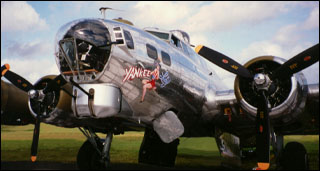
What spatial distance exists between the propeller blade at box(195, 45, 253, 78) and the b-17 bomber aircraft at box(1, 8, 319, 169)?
2cm

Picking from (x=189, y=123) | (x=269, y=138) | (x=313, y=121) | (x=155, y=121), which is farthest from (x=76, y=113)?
(x=313, y=121)

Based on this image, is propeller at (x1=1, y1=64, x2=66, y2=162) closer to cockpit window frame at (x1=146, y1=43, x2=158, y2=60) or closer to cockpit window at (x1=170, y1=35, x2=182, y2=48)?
cockpit window frame at (x1=146, y1=43, x2=158, y2=60)

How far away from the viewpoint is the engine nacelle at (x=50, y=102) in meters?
8.14

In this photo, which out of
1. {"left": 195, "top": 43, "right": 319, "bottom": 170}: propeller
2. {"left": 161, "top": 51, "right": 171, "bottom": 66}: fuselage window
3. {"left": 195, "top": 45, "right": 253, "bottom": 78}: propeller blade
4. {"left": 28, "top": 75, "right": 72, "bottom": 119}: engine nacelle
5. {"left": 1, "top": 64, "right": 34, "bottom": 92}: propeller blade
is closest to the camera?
{"left": 195, "top": 43, "right": 319, "bottom": 170}: propeller

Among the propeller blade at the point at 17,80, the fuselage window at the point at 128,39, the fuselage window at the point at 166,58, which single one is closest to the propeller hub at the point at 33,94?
the propeller blade at the point at 17,80

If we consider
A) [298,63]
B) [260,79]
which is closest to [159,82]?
[260,79]

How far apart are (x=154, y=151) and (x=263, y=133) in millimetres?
3094

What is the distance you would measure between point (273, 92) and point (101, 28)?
398 cm

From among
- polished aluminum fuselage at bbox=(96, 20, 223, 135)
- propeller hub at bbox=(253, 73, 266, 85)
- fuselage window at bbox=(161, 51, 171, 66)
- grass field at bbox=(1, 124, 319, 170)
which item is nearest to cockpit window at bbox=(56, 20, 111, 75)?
polished aluminum fuselage at bbox=(96, 20, 223, 135)

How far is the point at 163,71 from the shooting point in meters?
7.06

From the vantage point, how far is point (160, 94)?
7.03m

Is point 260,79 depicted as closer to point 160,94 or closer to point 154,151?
point 160,94

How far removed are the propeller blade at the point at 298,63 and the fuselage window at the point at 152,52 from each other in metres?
2.66

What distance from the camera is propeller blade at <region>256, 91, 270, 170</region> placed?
21.6 ft
